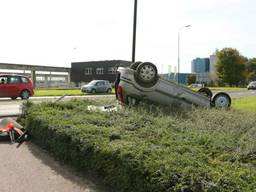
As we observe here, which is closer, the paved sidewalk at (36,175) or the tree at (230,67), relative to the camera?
the paved sidewalk at (36,175)

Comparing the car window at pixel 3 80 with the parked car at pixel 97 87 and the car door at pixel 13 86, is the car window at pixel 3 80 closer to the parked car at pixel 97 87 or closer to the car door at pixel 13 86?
the car door at pixel 13 86

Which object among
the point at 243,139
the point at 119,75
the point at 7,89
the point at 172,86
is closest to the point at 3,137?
the point at 119,75

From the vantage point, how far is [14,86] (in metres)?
28.2

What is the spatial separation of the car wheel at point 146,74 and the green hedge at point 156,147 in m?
1.65

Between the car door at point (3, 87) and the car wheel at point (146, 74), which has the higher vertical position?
the car wheel at point (146, 74)

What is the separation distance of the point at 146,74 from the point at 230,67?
257ft

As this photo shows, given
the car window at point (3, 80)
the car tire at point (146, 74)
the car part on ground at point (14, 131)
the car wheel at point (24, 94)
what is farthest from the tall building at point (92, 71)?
the car part on ground at point (14, 131)

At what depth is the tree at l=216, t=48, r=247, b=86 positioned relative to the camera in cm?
8588

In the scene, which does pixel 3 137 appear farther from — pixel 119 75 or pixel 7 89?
pixel 7 89

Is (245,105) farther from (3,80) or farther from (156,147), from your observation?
(3,80)

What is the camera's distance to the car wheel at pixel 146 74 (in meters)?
11.0

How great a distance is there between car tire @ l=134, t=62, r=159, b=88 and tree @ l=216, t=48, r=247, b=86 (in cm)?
7716

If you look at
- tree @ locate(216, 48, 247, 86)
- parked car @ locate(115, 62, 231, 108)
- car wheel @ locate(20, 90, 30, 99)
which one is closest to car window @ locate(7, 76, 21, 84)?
car wheel @ locate(20, 90, 30, 99)

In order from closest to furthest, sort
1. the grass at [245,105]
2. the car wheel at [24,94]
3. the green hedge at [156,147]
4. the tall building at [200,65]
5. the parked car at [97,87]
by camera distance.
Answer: the green hedge at [156,147]
the grass at [245,105]
the car wheel at [24,94]
the parked car at [97,87]
the tall building at [200,65]
